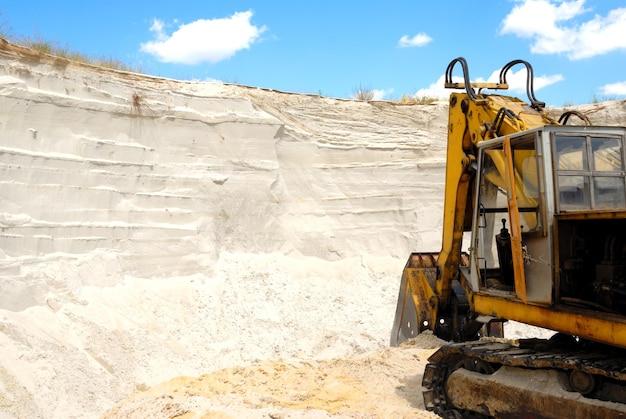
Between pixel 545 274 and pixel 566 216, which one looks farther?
pixel 545 274

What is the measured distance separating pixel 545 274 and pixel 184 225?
7132 millimetres

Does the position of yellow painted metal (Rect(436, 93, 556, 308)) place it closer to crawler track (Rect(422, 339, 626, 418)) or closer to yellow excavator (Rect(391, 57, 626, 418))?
yellow excavator (Rect(391, 57, 626, 418))

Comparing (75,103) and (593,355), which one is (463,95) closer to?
(593,355)

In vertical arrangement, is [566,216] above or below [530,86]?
below

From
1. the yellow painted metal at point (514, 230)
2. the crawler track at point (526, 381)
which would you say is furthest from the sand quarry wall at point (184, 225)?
the yellow painted metal at point (514, 230)

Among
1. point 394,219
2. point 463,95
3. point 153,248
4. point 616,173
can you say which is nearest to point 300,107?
point 394,219

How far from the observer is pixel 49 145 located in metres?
9.28

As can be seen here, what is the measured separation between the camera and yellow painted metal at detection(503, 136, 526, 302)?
5086mm

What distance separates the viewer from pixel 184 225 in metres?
10.7

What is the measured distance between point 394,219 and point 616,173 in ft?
26.9

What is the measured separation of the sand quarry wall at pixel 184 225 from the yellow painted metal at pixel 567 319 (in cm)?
456

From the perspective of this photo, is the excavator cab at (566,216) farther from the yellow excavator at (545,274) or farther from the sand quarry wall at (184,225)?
the sand quarry wall at (184,225)

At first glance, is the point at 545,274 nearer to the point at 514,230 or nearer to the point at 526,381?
the point at 514,230

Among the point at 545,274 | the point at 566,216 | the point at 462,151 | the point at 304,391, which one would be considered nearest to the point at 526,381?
the point at 545,274
